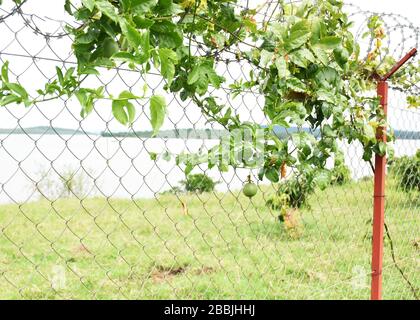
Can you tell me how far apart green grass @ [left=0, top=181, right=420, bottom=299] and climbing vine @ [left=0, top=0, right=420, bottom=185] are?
678 mm

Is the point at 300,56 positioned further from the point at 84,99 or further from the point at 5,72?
the point at 5,72

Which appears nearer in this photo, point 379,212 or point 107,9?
point 107,9

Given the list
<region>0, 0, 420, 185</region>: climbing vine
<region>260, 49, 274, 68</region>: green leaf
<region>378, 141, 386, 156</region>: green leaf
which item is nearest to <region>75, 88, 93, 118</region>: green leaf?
<region>0, 0, 420, 185</region>: climbing vine

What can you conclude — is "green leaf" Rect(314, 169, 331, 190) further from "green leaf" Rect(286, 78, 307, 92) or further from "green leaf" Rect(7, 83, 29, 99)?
"green leaf" Rect(7, 83, 29, 99)

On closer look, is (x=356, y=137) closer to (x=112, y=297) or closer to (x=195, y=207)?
(x=112, y=297)

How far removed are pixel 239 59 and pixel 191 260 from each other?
7.11ft

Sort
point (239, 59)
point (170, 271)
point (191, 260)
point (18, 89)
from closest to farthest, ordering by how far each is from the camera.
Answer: point (18, 89), point (239, 59), point (170, 271), point (191, 260)

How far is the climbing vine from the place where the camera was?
96 centimetres

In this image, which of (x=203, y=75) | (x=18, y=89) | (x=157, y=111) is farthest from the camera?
(x=203, y=75)

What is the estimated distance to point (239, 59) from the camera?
5.66 feet

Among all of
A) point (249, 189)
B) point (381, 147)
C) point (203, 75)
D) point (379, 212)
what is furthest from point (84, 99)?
point (379, 212)

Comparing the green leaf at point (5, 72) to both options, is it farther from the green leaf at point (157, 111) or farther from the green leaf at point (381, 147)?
the green leaf at point (381, 147)
